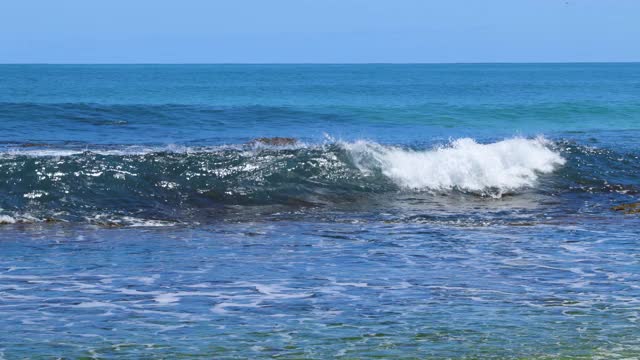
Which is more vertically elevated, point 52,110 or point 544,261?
point 52,110

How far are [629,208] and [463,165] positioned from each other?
4.71m

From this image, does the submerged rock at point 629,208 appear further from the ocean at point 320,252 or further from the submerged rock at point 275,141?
the submerged rock at point 275,141

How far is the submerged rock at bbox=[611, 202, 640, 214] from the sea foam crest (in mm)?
2854

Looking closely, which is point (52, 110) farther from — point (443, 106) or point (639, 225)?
point (639, 225)

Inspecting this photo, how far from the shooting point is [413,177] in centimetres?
2058

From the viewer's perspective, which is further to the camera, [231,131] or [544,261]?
[231,131]

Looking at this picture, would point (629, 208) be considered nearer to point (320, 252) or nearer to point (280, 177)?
point (280, 177)

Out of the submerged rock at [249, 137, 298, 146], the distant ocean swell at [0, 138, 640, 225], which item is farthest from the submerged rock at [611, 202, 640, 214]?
the submerged rock at [249, 137, 298, 146]

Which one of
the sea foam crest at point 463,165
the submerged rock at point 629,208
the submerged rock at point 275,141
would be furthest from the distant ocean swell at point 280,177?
the submerged rock at point 275,141

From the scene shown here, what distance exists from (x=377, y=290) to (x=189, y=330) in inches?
93.4

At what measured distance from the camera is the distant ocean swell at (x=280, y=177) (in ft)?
56.0

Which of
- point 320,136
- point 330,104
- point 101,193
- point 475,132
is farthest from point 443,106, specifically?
point 101,193

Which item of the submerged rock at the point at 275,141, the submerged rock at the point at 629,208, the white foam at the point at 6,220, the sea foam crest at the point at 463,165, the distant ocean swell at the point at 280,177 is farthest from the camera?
the submerged rock at the point at 275,141

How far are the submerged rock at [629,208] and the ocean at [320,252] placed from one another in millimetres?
253
